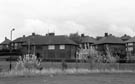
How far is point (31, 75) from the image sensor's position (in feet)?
84.5

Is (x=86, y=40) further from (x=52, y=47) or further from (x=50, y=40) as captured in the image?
(x=52, y=47)

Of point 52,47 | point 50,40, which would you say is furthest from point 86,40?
point 52,47

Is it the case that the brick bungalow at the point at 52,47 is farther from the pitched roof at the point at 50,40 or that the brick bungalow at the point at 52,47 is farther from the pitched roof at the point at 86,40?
the pitched roof at the point at 86,40

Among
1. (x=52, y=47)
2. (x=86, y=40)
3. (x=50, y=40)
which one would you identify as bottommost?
(x=52, y=47)

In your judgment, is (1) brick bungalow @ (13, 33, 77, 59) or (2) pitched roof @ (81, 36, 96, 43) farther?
(2) pitched roof @ (81, 36, 96, 43)

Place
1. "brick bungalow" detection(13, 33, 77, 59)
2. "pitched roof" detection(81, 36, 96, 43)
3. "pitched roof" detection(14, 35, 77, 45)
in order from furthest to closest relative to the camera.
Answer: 1. "pitched roof" detection(81, 36, 96, 43)
2. "pitched roof" detection(14, 35, 77, 45)
3. "brick bungalow" detection(13, 33, 77, 59)

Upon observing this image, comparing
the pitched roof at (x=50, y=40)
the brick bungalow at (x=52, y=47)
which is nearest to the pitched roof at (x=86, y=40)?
the brick bungalow at (x=52, y=47)

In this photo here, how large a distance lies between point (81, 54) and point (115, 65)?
735 centimetres

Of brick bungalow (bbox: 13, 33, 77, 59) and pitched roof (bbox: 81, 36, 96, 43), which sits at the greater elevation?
pitched roof (bbox: 81, 36, 96, 43)

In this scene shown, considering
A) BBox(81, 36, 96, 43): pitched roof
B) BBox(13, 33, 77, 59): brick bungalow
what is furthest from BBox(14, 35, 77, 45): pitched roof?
BBox(81, 36, 96, 43): pitched roof

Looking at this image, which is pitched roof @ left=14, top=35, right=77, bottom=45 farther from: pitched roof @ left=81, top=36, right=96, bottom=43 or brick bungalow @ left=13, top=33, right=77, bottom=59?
pitched roof @ left=81, top=36, right=96, bottom=43

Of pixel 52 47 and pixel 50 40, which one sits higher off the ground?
pixel 50 40

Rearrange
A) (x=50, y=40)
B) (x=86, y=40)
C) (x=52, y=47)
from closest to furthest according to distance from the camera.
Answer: (x=52, y=47), (x=50, y=40), (x=86, y=40)

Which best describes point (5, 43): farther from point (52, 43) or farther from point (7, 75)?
point (7, 75)
